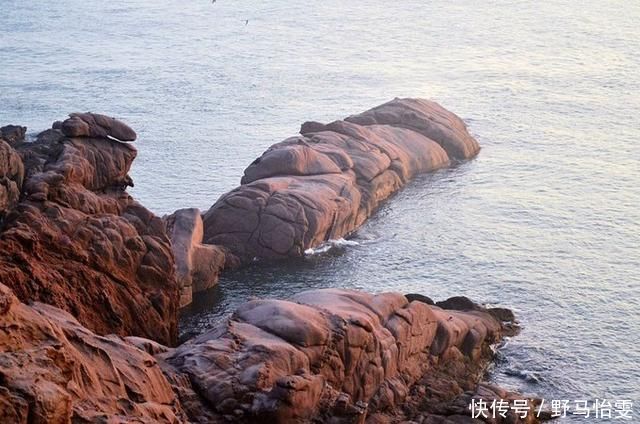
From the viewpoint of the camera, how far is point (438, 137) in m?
62.8

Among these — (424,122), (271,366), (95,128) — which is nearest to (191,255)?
(95,128)

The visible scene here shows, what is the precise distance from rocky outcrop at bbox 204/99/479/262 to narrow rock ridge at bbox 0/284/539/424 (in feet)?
35.5

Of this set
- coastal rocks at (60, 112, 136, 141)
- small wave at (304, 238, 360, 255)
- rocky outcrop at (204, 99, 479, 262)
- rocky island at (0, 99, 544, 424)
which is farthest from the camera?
small wave at (304, 238, 360, 255)

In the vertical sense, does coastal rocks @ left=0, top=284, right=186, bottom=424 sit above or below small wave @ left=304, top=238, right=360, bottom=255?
above

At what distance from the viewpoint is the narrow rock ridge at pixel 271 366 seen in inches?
762

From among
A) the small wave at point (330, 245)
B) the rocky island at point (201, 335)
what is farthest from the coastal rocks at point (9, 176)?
the small wave at point (330, 245)

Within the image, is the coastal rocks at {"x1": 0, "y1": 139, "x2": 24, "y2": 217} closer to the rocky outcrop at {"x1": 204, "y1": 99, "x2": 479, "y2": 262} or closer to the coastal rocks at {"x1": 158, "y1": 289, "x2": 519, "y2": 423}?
the rocky outcrop at {"x1": 204, "y1": 99, "x2": 479, "y2": 262}

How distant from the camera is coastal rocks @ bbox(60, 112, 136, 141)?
38281mm

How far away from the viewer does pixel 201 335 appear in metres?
30.0

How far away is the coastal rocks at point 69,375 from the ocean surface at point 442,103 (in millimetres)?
14971

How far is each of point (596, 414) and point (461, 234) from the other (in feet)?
59.5

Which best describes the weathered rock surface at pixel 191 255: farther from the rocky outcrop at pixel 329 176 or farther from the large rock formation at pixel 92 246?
the large rock formation at pixel 92 246

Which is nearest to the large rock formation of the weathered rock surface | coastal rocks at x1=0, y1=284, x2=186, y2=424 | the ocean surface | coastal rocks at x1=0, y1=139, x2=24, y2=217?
coastal rocks at x1=0, y1=139, x2=24, y2=217

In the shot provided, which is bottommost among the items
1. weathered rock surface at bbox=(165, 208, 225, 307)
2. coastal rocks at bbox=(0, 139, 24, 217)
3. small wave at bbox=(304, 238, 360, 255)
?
small wave at bbox=(304, 238, 360, 255)
